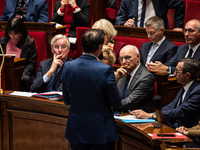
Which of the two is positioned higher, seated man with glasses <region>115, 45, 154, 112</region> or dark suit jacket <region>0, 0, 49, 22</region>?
dark suit jacket <region>0, 0, 49, 22</region>

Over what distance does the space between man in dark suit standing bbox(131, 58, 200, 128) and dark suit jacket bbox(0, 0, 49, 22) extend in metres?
2.25

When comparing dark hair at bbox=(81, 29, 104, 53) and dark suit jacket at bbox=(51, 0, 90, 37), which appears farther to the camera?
dark suit jacket at bbox=(51, 0, 90, 37)

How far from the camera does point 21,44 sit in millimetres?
3402

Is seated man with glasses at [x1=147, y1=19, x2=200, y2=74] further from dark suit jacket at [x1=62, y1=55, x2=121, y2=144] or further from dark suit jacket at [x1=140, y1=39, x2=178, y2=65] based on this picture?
dark suit jacket at [x1=62, y1=55, x2=121, y2=144]

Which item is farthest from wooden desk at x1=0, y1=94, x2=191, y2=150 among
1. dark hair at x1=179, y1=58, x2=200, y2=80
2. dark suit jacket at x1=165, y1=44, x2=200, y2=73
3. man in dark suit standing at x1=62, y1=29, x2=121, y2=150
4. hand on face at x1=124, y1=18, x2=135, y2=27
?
hand on face at x1=124, y1=18, x2=135, y2=27

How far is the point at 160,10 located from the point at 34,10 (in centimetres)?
140

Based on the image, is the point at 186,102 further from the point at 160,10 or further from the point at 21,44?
the point at 21,44

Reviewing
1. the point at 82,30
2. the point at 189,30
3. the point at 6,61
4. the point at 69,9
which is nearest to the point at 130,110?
the point at 189,30

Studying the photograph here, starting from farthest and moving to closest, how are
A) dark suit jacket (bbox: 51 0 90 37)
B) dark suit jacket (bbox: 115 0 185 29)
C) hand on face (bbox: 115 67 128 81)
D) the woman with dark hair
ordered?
1. dark suit jacket (bbox: 51 0 90 37)
2. dark suit jacket (bbox: 115 0 185 29)
3. the woman with dark hair
4. hand on face (bbox: 115 67 128 81)

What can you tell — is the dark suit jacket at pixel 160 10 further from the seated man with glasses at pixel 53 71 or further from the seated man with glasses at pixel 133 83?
the seated man with glasses at pixel 133 83

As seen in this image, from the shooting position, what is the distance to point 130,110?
235cm

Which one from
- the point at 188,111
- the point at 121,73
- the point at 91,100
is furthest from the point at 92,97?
the point at 188,111

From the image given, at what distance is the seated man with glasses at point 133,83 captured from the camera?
232cm

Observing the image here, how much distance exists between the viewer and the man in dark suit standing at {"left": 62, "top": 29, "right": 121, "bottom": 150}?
174 cm
